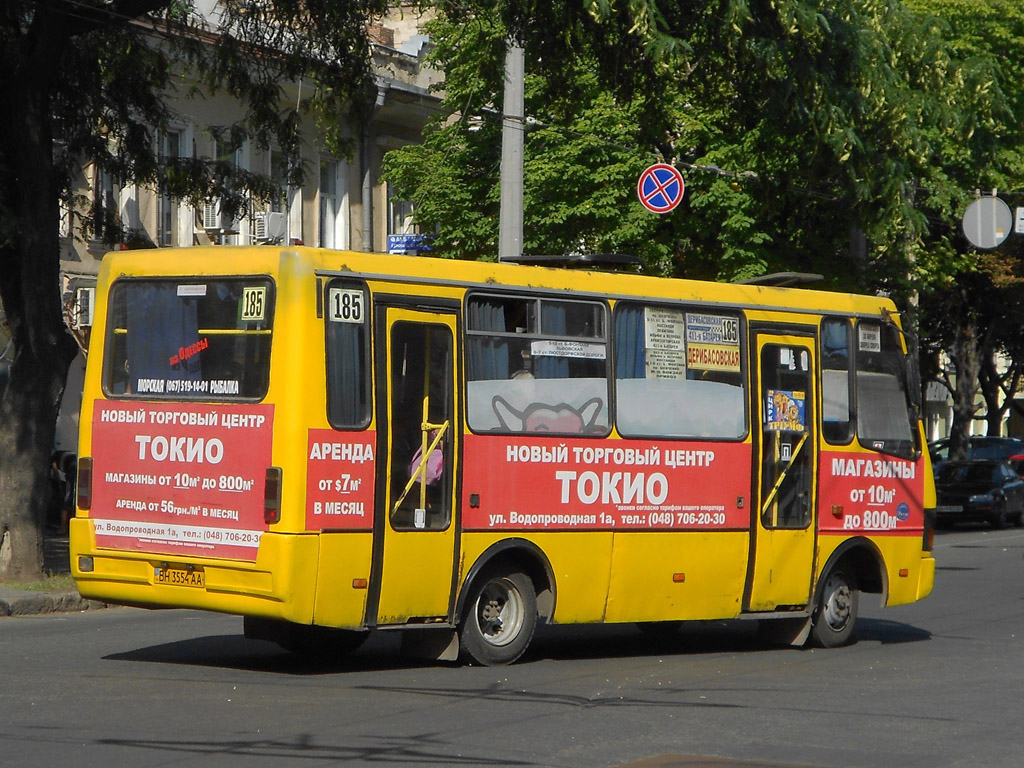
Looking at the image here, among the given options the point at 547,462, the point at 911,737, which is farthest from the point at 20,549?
the point at 911,737

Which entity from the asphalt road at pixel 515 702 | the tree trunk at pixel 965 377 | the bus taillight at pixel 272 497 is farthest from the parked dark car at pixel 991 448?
the bus taillight at pixel 272 497

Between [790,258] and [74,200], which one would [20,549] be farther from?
[790,258]

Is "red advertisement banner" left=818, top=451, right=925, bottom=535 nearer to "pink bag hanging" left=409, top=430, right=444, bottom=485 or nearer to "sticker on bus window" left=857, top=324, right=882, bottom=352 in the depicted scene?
"sticker on bus window" left=857, top=324, right=882, bottom=352

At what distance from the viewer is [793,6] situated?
14680mm

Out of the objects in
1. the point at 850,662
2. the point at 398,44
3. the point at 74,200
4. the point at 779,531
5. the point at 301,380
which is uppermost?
the point at 398,44

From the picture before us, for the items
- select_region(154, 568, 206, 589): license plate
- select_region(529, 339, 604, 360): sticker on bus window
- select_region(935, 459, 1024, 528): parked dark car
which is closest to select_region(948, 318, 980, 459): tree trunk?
select_region(935, 459, 1024, 528): parked dark car

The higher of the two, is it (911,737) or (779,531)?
(779,531)

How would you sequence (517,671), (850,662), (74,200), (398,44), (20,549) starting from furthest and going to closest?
(398,44)
(74,200)
(20,549)
(850,662)
(517,671)

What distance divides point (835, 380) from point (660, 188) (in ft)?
37.2

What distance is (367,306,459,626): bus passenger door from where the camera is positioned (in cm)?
1073

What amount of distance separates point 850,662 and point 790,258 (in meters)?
18.9

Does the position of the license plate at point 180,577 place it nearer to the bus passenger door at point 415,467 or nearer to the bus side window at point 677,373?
the bus passenger door at point 415,467

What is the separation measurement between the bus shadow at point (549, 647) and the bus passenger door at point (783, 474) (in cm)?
67

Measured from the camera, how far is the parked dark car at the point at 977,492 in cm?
3628
